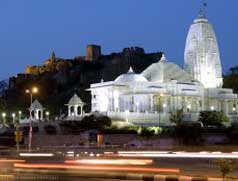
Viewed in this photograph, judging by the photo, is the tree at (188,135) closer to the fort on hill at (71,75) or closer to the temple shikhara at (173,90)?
the temple shikhara at (173,90)

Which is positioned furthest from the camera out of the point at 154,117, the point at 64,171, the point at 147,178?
the point at 154,117

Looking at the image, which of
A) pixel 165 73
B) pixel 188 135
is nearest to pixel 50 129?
pixel 188 135

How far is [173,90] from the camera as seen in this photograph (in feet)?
287

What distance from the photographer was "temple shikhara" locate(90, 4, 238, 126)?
8356 cm

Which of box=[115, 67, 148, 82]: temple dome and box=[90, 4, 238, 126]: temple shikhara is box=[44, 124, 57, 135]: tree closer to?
box=[90, 4, 238, 126]: temple shikhara

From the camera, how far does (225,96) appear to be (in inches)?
3605

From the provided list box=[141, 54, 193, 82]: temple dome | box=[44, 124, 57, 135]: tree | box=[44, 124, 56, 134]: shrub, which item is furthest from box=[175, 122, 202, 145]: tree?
box=[141, 54, 193, 82]: temple dome

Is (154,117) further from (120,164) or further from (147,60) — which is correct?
(147,60)

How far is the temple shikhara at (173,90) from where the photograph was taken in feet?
274

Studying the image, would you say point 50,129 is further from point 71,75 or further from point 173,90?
point 71,75

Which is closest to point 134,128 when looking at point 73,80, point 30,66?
point 73,80

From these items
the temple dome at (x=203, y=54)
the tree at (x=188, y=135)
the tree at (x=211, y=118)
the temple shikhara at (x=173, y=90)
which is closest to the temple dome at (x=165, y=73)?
the temple shikhara at (x=173, y=90)

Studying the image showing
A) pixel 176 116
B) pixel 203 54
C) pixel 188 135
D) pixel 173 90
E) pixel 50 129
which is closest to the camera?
pixel 188 135

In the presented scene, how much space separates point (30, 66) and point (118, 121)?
4198 inches
